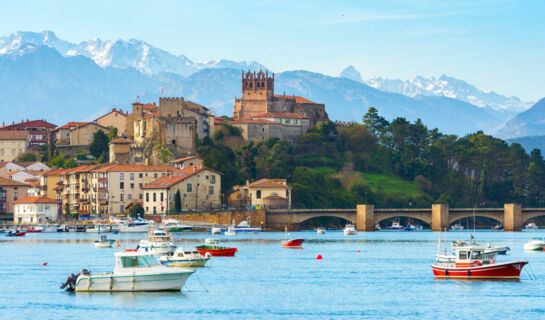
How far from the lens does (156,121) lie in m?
174

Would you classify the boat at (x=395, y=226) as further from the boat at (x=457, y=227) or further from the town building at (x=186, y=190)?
the town building at (x=186, y=190)

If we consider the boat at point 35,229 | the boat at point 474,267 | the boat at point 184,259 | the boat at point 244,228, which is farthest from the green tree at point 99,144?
the boat at point 474,267

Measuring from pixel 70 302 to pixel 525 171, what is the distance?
153m

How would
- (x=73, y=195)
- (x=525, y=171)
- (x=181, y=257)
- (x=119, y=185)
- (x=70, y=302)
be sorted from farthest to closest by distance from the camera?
(x=525, y=171)
(x=73, y=195)
(x=119, y=185)
(x=181, y=257)
(x=70, y=302)

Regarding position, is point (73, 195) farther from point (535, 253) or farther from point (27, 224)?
point (535, 253)

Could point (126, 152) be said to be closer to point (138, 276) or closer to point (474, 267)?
point (474, 267)

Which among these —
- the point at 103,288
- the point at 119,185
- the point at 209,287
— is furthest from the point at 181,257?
the point at 119,185

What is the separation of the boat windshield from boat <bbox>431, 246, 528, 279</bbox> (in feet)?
69.9

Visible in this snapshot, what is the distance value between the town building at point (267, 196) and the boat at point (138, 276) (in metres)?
98.5

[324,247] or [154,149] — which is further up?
[154,149]

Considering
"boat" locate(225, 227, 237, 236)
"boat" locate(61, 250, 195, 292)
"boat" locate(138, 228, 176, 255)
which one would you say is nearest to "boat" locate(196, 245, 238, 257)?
"boat" locate(138, 228, 176, 255)

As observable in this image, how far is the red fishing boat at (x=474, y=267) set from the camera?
68.7 meters

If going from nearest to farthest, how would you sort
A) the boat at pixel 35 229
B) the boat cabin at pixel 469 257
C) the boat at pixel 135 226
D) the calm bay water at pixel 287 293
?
the calm bay water at pixel 287 293
the boat cabin at pixel 469 257
the boat at pixel 135 226
the boat at pixel 35 229

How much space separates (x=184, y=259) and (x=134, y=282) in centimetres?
2014
